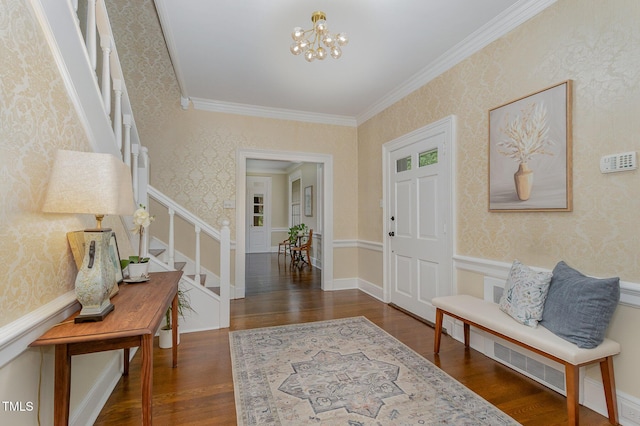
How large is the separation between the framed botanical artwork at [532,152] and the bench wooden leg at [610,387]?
91cm

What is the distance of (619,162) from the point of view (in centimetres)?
169

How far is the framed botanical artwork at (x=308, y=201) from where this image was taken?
7.49 m

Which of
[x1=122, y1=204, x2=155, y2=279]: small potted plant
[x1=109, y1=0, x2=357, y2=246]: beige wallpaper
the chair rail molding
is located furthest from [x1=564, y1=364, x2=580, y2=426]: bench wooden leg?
[x1=109, y1=0, x2=357, y2=246]: beige wallpaper

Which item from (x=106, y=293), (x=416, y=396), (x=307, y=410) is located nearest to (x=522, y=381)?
(x=416, y=396)

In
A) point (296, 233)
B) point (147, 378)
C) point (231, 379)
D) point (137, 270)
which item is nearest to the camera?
point (147, 378)

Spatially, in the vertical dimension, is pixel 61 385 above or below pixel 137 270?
below

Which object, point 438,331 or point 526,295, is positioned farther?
point 438,331

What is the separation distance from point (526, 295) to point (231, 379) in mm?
2076

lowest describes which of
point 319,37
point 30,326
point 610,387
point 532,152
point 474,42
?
point 610,387

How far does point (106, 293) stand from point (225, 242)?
176cm

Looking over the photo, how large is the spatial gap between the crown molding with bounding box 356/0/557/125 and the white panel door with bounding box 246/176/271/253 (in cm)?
602

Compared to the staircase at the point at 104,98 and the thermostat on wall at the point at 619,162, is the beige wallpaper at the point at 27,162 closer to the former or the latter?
the staircase at the point at 104,98

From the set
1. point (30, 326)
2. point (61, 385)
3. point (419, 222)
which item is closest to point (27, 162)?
point (30, 326)

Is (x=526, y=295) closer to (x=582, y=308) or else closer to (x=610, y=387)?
(x=582, y=308)
